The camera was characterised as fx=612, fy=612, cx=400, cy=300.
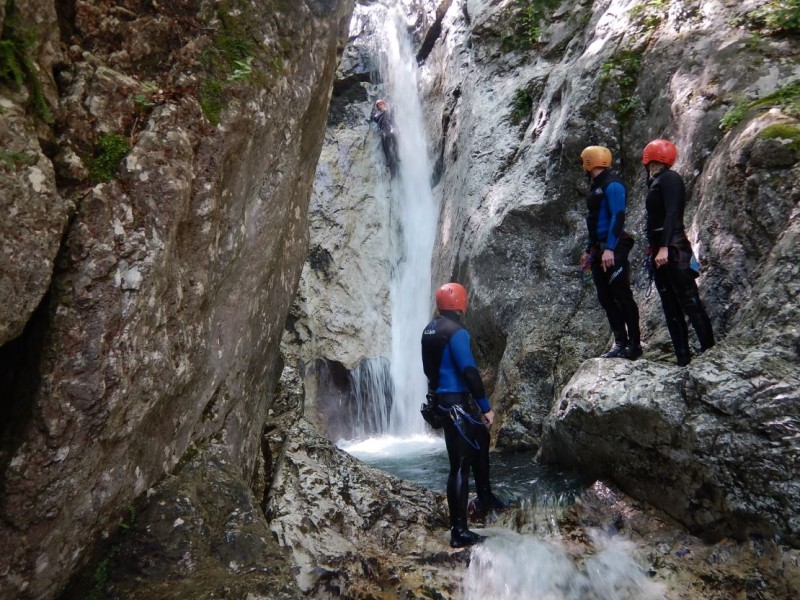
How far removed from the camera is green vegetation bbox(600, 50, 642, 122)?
9.26 meters

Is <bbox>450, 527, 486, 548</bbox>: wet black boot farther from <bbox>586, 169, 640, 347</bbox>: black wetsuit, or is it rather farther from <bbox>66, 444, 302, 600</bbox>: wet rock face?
<bbox>586, 169, 640, 347</bbox>: black wetsuit

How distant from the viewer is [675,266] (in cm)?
571

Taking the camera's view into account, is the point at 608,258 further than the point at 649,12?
No

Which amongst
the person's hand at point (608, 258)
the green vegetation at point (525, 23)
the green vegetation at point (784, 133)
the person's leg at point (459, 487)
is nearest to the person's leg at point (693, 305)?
the person's hand at point (608, 258)

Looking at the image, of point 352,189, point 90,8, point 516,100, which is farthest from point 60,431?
point 352,189

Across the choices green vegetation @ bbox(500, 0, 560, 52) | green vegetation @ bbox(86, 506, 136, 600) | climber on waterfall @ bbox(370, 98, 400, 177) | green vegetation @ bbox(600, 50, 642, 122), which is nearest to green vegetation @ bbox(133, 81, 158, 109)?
green vegetation @ bbox(86, 506, 136, 600)

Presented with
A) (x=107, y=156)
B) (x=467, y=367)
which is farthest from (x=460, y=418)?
(x=107, y=156)

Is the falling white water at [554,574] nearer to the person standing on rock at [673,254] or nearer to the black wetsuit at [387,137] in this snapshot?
the person standing on rock at [673,254]

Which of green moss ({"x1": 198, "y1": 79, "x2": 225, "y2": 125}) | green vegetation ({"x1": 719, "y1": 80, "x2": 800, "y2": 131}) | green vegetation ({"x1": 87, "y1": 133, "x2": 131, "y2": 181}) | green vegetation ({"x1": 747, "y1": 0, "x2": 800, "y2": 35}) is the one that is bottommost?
green vegetation ({"x1": 87, "y1": 133, "x2": 131, "y2": 181})

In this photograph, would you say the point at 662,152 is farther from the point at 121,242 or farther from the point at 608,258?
the point at 121,242

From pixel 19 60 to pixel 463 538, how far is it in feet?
15.4

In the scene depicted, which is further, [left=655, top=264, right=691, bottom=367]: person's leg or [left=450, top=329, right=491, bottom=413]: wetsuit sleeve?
[left=655, top=264, right=691, bottom=367]: person's leg

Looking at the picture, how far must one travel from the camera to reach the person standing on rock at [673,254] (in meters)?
5.66

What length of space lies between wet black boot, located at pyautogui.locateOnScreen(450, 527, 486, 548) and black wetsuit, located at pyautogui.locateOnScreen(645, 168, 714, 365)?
2555 millimetres
